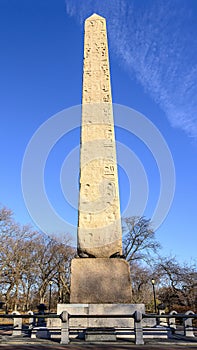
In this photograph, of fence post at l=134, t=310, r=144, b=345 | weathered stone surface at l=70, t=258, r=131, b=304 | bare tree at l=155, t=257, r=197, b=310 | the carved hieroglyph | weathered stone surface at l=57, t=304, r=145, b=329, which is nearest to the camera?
fence post at l=134, t=310, r=144, b=345

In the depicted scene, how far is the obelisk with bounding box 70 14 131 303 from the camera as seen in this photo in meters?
7.67

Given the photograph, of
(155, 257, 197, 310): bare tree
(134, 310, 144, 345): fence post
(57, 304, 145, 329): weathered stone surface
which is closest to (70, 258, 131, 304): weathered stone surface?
(57, 304, 145, 329): weathered stone surface

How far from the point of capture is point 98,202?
27.6ft

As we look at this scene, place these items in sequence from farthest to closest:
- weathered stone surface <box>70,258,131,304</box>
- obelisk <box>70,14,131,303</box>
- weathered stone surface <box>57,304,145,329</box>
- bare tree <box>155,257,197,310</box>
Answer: bare tree <box>155,257,197,310</box> < obelisk <box>70,14,131,303</box> < weathered stone surface <box>70,258,131,304</box> < weathered stone surface <box>57,304,145,329</box>

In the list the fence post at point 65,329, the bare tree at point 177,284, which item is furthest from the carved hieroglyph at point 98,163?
the bare tree at point 177,284

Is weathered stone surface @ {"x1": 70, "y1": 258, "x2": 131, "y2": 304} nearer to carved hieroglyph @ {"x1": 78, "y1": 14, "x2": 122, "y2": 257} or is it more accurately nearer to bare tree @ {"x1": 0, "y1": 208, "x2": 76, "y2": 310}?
carved hieroglyph @ {"x1": 78, "y1": 14, "x2": 122, "y2": 257}

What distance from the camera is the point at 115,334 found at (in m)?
6.75

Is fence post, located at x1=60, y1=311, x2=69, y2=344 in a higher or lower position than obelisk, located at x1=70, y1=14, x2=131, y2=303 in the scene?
lower

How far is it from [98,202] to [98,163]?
3.79ft

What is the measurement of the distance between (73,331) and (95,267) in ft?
4.92

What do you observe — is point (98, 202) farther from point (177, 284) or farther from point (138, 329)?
point (177, 284)

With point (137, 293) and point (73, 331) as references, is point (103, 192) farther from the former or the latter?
point (137, 293)

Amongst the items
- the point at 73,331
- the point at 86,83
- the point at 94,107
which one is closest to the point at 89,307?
the point at 73,331

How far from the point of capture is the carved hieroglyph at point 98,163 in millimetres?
8102
